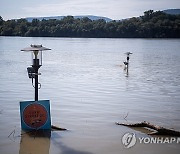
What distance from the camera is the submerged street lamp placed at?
21.8 ft

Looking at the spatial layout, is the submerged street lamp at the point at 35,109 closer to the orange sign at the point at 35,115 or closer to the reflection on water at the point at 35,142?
the orange sign at the point at 35,115

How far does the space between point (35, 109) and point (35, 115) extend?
0.13 m

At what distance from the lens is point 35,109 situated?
→ 666 centimetres

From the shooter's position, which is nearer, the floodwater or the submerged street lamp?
the floodwater

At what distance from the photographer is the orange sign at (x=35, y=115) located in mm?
6648

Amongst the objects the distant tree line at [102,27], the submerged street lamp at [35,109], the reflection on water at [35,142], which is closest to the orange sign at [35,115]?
the submerged street lamp at [35,109]

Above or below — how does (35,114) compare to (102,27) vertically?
below

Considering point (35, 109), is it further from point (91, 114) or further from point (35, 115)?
point (91, 114)

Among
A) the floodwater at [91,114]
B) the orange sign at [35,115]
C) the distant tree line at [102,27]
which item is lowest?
the floodwater at [91,114]

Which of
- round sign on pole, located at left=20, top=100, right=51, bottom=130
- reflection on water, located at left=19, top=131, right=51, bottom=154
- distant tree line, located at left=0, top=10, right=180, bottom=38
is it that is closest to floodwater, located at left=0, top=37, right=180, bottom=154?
reflection on water, located at left=19, top=131, right=51, bottom=154

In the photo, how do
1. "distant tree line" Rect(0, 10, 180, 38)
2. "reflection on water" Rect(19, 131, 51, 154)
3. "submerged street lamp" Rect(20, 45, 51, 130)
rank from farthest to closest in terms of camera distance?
"distant tree line" Rect(0, 10, 180, 38)
"submerged street lamp" Rect(20, 45, 51, 130)
"reflection on water" Rect(19, 131, 51, 154)

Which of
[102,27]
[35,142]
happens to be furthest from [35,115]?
[102,27]

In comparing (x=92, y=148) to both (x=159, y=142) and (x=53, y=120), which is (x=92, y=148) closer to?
(x=159, y=142)

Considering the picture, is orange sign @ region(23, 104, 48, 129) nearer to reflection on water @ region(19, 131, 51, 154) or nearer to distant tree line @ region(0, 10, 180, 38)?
reflection on water @ region(19, 131, 51, 154)
